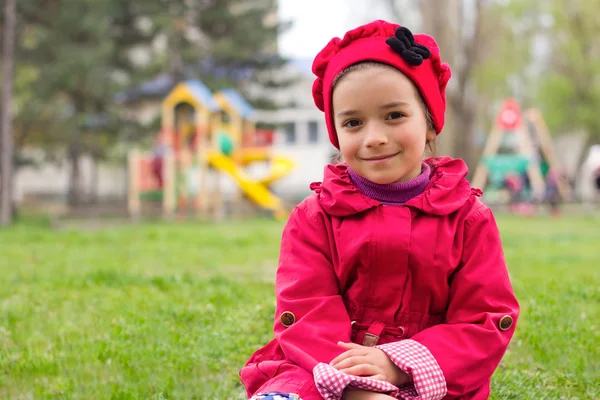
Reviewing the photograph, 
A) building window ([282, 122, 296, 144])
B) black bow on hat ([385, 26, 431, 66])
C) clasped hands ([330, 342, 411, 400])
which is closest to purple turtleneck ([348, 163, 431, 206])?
black bow on hat ([385, 26, 431, 66])

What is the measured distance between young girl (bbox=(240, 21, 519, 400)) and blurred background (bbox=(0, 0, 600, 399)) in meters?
0.63

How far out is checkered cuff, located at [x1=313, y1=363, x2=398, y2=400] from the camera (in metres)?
2.02

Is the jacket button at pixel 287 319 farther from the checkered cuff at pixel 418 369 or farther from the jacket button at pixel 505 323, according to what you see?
the jacket button at pixel 505 323

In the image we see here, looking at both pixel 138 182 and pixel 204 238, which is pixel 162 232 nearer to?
pixel 204 238

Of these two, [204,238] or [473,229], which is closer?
[473,229]

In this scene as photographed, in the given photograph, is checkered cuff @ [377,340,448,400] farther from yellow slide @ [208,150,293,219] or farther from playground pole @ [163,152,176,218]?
playground pole @ [163,152,176,218]

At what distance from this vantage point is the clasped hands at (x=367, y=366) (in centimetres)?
206

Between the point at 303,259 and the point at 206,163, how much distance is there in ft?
52.0

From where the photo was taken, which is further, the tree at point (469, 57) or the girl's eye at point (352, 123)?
the tree at point (469, 57)

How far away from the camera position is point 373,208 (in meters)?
2.28

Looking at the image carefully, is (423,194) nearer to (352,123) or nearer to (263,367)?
(352,123)

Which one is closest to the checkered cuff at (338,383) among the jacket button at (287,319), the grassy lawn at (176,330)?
the jacket button at (287,319)

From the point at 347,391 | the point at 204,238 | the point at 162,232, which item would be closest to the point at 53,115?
the point at 162,232

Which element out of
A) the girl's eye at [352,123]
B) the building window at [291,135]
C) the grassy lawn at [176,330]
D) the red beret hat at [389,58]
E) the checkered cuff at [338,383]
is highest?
the building window at [291,135]
